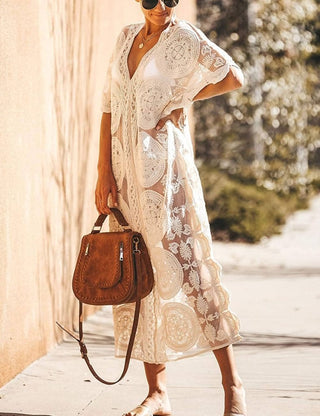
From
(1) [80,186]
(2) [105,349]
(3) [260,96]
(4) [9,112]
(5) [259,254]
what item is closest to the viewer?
(4) [9,112]

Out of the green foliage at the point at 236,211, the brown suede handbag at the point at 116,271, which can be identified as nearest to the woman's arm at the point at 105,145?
the brown suede handbag at the point at 116,271

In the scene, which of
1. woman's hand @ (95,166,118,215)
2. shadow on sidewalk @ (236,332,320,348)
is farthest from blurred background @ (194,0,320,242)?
woman's hand @ (95,166,118,215)

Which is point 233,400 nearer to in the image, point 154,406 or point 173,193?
point 154,406

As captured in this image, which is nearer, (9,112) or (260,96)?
(9,112)

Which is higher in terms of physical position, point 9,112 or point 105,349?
point 9,112

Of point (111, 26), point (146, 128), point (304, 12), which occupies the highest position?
point (304, 12)

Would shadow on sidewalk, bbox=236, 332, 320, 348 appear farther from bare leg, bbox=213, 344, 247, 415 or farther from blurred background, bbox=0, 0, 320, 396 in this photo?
bare leg, bbox=213, 344, 247, 415

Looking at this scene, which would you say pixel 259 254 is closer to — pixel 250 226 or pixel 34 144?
pixel 250 226

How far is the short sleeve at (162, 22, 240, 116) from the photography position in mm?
3689

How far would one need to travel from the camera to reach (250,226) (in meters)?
11.7

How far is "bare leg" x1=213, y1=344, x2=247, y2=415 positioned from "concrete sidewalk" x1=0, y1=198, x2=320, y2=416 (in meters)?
0.26

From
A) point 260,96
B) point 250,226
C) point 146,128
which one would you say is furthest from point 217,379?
point 260,96

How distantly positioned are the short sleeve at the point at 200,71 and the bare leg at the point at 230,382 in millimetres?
1032

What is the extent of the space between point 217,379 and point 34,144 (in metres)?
1.63
